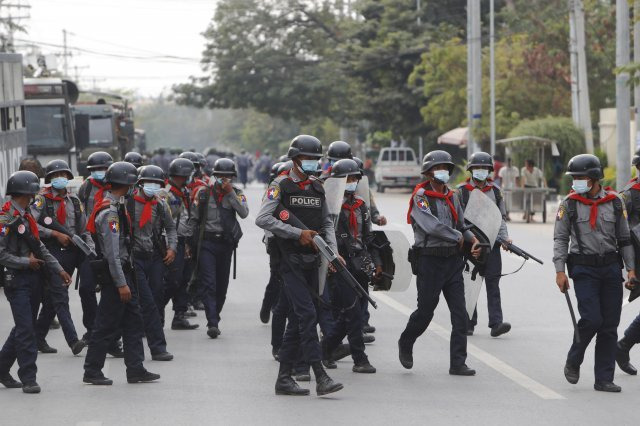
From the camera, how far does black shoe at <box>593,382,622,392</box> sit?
9.94m

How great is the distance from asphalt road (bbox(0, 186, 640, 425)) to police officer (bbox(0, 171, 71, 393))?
0.28 meters

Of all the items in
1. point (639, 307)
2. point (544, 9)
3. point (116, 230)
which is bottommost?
point (639, 307)

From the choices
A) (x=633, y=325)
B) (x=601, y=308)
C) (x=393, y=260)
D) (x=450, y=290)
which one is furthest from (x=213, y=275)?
(x=601, y=308)

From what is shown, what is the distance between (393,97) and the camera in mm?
58844

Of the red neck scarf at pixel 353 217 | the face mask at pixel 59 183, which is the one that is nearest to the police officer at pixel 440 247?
the red neck scarf at pixel 353 217

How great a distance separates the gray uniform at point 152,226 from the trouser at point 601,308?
12.4ft

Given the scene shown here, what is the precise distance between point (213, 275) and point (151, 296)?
6.70ft

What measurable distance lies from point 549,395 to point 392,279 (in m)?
2.18

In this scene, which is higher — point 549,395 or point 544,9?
point 544,9

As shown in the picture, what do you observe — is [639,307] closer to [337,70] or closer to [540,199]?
[540,199]

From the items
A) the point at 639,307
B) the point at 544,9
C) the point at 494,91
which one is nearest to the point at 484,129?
the point at 494,91

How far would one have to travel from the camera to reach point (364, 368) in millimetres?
11023

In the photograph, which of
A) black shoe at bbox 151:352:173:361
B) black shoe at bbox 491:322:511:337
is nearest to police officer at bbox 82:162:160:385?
black shoe at bbox 151:352:173:361

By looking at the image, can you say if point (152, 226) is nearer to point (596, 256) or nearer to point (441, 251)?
point (441, 251)
